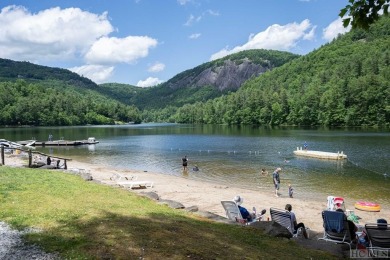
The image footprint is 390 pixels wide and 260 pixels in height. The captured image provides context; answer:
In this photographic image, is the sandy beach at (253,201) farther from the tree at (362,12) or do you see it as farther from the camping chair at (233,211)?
the tree at (362,12)

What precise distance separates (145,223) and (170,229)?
1.07 metres

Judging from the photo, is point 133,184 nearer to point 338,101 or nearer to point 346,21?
point 346,21

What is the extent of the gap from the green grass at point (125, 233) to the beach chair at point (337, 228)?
2.45 m

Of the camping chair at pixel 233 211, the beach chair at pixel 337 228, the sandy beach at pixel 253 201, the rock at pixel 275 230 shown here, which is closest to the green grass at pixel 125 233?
the rock at pixel 275 230

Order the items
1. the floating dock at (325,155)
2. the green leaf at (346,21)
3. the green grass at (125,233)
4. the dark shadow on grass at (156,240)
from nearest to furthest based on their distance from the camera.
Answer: the green leaf at (346,21), the dark shadow on grass at (156,240), the green grass at (125,233), the floating dock at (325,155)

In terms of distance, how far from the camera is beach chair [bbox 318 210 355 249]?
1216 cm

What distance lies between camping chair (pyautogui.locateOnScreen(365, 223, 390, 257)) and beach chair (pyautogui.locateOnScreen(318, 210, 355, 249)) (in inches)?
49.2

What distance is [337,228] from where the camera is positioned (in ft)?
40.6

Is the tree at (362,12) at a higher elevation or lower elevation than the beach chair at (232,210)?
higher

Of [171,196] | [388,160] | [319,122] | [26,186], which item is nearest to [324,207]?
[171,196]

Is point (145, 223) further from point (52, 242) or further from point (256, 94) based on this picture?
point (256, 94)

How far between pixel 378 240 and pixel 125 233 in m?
8.09

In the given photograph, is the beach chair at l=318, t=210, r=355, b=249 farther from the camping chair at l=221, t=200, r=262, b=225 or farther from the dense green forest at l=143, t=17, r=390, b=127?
the dense green forest at l=143, t=17, r=390, b=127

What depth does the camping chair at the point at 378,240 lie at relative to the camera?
10.4 m
